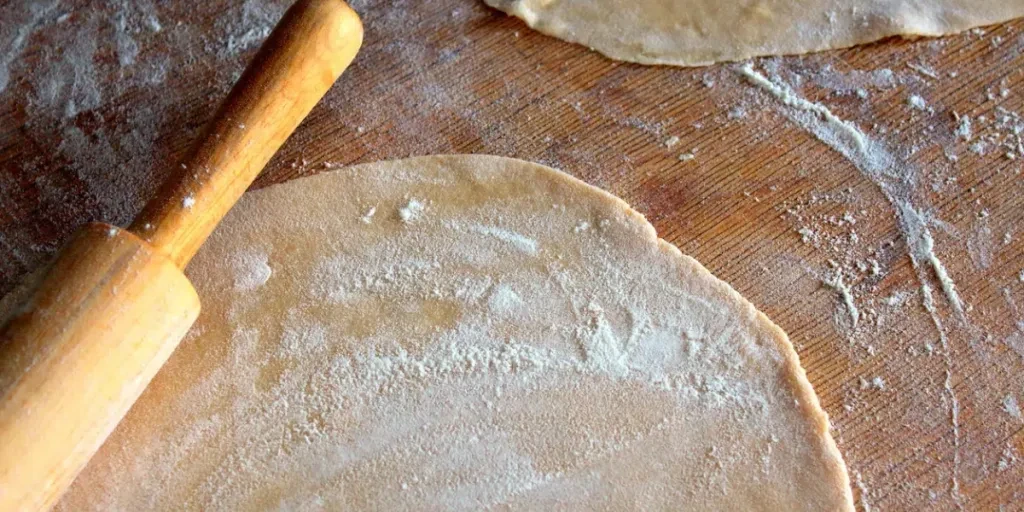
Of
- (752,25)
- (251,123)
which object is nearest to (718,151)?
(752,25)

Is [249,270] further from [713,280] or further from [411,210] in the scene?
[713,280]

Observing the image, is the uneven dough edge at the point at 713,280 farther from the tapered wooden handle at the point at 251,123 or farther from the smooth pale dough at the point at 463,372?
the tapered wooden handle at the point at 251,123

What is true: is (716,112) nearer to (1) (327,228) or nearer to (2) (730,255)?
(2) (730,255)

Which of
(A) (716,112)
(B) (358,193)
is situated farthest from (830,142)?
(B) (358,193)

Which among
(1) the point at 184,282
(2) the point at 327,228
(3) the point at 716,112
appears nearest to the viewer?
(1) the point at 184,282

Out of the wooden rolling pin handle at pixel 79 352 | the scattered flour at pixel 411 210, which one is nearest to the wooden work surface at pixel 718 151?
the scattered flour at pixel 411 210

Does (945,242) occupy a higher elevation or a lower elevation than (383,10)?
lower

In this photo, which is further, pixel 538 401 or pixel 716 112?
pixel 716 112
